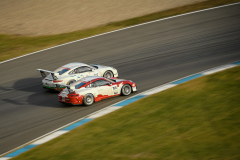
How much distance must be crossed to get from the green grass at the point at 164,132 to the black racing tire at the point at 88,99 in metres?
1.77

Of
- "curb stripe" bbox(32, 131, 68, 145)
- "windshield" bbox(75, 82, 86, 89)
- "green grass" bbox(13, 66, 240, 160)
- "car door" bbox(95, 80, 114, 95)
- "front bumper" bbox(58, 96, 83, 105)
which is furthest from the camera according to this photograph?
"car door" bbox(95, 80, 114, 95)

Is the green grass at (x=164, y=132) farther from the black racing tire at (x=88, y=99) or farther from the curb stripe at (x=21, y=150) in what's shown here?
the black racing tire at (x=88, y=99)

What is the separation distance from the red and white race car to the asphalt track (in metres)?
0.33

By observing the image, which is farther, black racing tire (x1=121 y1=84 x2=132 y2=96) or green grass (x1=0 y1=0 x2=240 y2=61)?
green grass (x1=0 y1=0 x2=240 y2=61)

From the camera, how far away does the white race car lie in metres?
15.6

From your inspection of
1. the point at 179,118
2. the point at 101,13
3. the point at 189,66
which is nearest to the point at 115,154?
the point at 179,118

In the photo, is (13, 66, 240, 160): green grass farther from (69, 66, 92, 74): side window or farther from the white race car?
(69, 66, 92, 74): side window

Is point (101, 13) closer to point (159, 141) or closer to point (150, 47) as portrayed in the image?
point (150, 47)

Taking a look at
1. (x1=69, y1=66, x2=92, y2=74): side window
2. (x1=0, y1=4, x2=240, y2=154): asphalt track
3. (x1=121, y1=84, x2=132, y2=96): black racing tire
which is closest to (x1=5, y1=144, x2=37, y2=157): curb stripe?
(x1=0, y1=4, x2=240, y2=154): asphalt track

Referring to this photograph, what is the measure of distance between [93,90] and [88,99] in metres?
0.46

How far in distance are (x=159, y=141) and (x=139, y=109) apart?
291 cm

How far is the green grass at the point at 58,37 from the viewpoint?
2345 centimetres

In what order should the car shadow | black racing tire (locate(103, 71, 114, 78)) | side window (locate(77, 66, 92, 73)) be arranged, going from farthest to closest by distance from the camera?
black racing tire (locate(103, 71, 114, 78)) < side window (locate(77, 66, 92, 73)) < the car shadow

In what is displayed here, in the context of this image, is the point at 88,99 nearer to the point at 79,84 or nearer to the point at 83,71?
the point at 79,84
